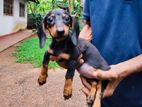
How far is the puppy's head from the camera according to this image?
1789 millimetres

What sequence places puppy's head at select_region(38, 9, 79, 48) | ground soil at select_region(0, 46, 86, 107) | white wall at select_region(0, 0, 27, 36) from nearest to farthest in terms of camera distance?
puppy's head at select_region(38, 9, 79, 48) < ground soil at select_region(0, 46, 86, 107) < white wall at select_region(0, 0, 27, 36)

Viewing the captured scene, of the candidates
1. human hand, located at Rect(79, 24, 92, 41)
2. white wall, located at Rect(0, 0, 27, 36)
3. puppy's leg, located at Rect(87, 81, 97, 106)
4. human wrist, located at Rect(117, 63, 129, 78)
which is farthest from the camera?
white wall, located at Rect(0, 0, 27, 36)

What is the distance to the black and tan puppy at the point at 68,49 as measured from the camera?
1.85 meters

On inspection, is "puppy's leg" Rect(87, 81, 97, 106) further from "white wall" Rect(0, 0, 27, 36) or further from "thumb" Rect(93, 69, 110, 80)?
"white wall" Rect(0, 0, 27, 36)

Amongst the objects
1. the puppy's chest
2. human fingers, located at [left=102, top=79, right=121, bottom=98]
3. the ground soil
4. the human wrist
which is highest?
the puppy's chest

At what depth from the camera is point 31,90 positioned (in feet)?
21.6

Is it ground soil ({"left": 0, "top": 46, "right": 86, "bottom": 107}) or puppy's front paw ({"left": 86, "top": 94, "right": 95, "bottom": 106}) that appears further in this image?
ground soil ({"left": 0, "top": 46, "right": 86, "bottom": 107})

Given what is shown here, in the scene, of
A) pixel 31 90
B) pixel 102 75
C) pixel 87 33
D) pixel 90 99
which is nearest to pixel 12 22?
pixel 31 90

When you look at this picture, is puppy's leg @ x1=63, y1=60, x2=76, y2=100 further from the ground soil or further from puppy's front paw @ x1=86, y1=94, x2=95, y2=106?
the ground soil

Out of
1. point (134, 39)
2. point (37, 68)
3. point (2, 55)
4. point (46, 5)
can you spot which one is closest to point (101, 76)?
point (134, 39)

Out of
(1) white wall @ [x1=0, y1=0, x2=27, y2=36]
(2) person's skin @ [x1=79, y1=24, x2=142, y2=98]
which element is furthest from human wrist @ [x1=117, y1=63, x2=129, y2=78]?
(1) white wall @ [x1=0, y1=0, x2=27, y2=36]

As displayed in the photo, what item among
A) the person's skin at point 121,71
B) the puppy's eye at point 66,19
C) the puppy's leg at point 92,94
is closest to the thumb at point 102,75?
the person's skin at point 121,71

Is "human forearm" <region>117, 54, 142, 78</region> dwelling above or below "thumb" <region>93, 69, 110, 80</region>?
above

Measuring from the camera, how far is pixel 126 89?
2125 millimetres
